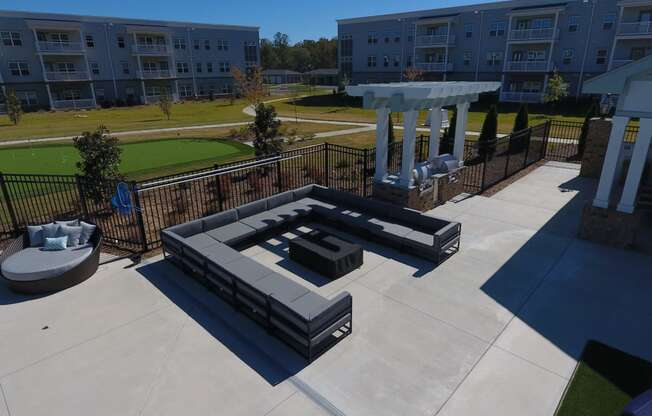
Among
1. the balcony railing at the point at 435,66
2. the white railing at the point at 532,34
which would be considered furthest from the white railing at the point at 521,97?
the balcony railing at the point at 435,66

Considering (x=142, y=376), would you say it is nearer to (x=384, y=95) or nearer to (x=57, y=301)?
(x=57, y=301)

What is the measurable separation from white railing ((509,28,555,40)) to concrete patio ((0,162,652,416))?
42.0m

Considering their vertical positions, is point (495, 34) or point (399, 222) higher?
point (495, 34)

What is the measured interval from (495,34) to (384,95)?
4439 centimetres

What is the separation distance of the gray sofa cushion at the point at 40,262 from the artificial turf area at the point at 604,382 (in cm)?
830

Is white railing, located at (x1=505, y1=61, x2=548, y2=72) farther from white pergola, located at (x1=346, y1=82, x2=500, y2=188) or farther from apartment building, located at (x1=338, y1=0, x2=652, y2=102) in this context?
white pergola, located at (x1=346, y1=82, x2=500, y2=188)

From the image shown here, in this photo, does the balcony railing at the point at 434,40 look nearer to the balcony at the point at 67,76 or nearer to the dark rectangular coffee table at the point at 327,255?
the balcony at the point at 67,76

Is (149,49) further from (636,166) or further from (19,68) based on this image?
(636,166)

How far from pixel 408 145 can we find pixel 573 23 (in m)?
42.4

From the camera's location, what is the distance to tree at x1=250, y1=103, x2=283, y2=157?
49.4ft

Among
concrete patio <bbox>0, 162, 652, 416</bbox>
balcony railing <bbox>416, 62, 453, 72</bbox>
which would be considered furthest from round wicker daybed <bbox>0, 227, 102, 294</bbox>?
balcony railing <bbox>416, 62, 453, 72</bbox>

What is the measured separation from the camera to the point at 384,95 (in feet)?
31.8

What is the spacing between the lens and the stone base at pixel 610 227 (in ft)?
28.6

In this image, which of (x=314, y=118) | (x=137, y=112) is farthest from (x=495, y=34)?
(x=137, y=112)
